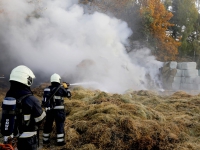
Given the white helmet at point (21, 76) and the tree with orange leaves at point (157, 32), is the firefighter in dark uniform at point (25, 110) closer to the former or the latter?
the white helmet at point (21, 76)

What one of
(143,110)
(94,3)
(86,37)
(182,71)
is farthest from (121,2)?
(143,110)

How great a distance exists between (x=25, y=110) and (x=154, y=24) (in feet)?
77.8

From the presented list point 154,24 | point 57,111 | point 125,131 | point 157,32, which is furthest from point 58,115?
point 157,32

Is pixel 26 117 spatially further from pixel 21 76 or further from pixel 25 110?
pixel 21 76

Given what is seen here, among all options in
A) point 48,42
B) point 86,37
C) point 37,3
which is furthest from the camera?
point 86,37

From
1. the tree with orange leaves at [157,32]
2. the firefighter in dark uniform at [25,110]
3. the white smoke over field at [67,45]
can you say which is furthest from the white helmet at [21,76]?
the tree with orange leaves at [157,32]

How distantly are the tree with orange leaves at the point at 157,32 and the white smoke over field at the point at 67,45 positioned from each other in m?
4.13

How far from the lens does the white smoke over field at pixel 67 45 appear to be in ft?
50.3

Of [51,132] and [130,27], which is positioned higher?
[130,27]

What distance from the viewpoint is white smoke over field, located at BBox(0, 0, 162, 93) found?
50.3 feet

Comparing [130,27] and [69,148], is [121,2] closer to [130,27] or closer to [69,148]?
[130,27]

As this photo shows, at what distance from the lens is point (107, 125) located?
5.53 meters

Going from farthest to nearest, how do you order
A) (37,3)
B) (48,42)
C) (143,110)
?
1. (37,3)
2. (48,42)
3. (143,110)

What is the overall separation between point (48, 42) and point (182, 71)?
12.4 m
